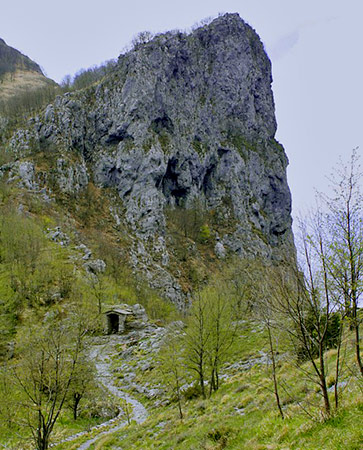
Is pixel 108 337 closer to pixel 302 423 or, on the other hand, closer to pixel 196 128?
pixel 302 423

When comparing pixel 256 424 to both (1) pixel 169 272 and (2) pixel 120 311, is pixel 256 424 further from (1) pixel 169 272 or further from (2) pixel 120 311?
(1) pixel 169 272

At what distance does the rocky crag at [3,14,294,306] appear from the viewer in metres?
67.2

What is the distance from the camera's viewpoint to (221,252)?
246ft

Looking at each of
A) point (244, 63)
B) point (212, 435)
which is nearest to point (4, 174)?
point (212, 435)

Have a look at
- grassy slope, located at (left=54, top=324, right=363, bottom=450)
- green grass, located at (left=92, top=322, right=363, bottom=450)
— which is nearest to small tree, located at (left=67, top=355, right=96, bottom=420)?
grassy slope, located at (left=54, top=324, right=363, bottom=450)

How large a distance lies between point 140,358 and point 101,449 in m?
17.9

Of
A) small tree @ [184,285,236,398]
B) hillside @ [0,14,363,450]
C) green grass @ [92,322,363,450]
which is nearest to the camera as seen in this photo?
green grass @ [92,322,363,450]

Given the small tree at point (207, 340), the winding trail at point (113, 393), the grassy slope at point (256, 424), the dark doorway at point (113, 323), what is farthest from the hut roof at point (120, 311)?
the small tree at point (207, 340)

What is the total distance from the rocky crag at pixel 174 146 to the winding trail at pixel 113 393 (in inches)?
852

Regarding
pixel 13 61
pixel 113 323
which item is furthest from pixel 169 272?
pixel 13 61

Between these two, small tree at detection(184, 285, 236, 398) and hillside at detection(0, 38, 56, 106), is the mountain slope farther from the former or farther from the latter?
small tree at detection(184, 285, 236, 398)

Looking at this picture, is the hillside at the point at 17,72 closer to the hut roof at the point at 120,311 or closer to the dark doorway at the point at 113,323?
the dark doorway at the point at 113,323

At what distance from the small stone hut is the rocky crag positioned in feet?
54.1

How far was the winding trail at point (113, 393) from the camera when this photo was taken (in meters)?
16.8
